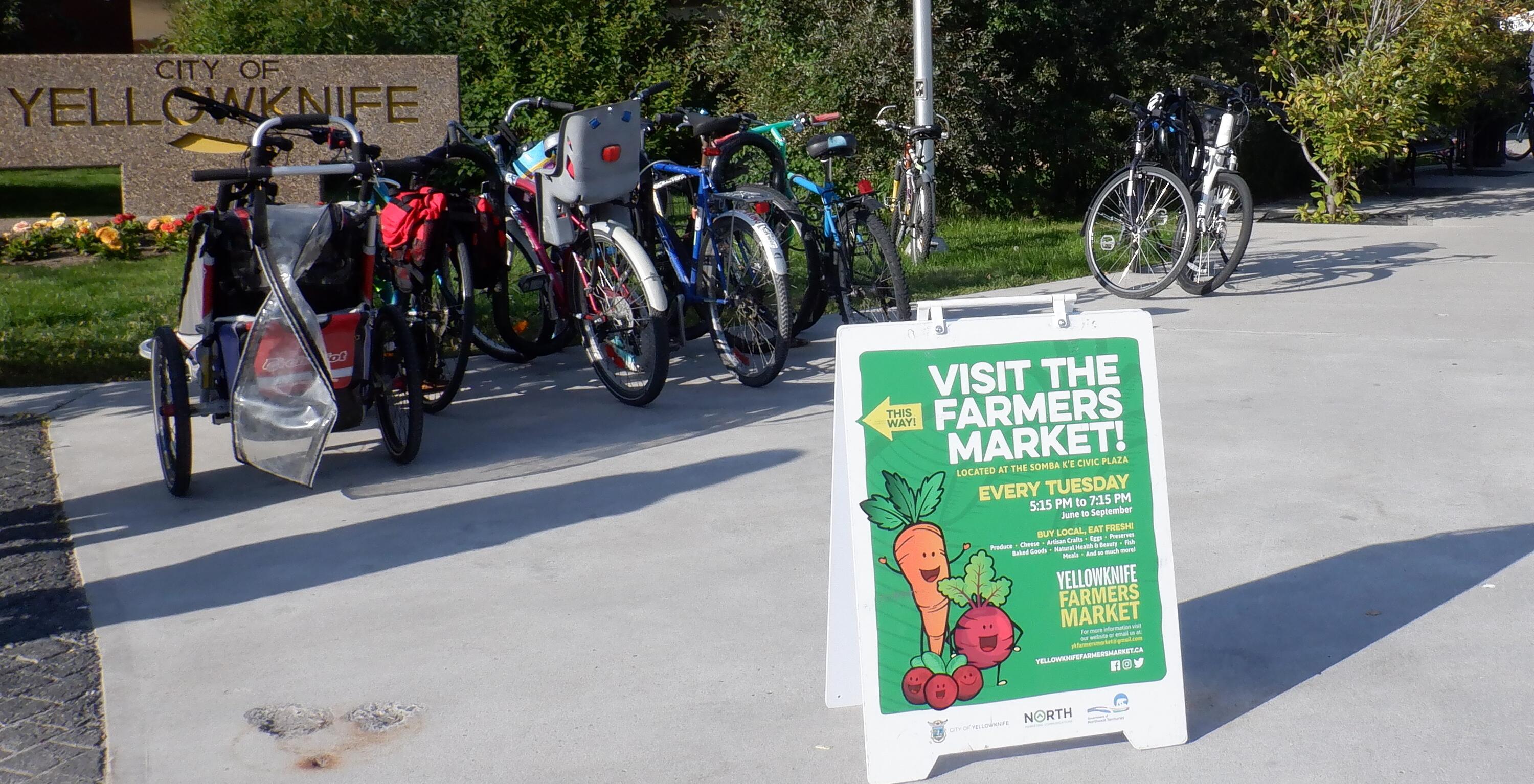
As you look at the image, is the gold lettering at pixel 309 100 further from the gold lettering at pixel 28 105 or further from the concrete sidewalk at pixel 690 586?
the concrete sidewalk at pixel 690 586

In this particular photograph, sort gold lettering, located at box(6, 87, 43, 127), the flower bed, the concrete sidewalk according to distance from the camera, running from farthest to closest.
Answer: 1. gold lettering, located at box(6, 87, 43, 127)
2. the flower bed
3. the concrete sidewalk

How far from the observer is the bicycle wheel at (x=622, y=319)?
20.2 ft

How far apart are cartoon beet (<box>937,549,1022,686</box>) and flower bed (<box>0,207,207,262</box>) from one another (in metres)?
9.68

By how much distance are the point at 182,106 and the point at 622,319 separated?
846 cm

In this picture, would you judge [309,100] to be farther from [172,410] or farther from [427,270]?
[172,410]

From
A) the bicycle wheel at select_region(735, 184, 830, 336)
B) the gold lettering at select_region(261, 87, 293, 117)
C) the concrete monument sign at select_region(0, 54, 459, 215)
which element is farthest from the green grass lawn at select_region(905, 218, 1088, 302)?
the gold lettering at select_region(261, 87, 293, 117)

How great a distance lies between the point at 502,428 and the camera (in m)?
6.09

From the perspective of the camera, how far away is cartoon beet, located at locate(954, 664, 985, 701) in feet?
10.2

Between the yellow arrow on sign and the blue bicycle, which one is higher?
the blue bicycle

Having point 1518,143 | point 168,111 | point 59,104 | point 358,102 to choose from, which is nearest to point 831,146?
point 358,102

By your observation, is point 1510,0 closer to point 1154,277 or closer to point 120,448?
point 1154,277

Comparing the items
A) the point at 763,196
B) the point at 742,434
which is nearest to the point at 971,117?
the point at 763,196

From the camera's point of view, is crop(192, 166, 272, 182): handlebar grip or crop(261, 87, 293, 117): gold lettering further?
crop(261, 87, 293, 117): gold lettering

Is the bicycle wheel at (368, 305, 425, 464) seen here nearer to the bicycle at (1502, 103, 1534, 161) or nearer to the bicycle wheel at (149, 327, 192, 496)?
the bicycle wheel at (149, 327, 192, 496)
